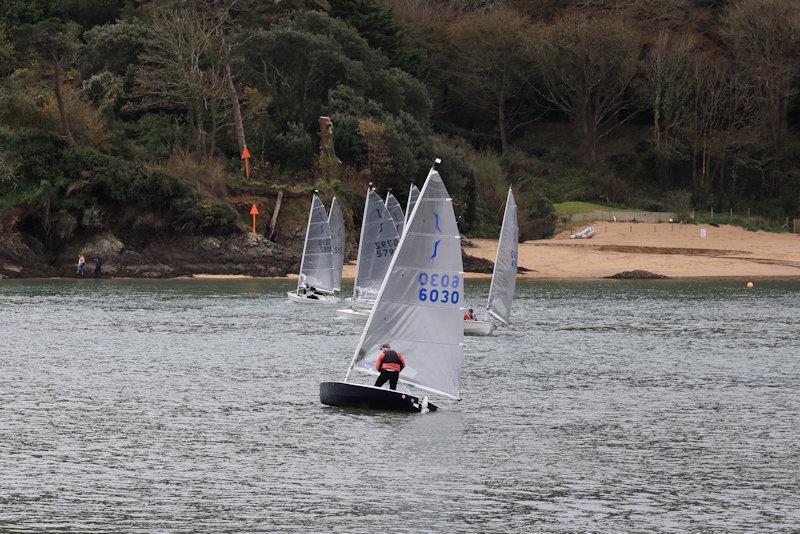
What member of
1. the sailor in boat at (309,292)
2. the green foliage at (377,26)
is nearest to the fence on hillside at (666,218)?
the green foliage at (377,26)

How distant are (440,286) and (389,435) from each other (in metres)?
4.22

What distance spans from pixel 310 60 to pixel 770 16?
39.2 m

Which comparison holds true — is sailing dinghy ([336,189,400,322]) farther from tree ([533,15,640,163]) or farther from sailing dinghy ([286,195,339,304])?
tree ([533,15,640,163])

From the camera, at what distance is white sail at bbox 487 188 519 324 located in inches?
2222

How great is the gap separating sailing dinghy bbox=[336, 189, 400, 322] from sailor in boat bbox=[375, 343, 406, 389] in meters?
28.7

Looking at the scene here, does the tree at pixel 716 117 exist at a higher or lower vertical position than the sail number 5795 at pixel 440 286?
higher

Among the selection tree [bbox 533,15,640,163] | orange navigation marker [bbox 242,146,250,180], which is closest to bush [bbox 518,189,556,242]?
tree [bbox 533,15,640,163]

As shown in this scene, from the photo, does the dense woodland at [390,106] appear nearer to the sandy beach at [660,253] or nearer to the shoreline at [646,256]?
the shoreline at [646,256]

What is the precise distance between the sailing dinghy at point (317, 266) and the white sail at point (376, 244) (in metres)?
8.74

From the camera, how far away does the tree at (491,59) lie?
11705 centimetres

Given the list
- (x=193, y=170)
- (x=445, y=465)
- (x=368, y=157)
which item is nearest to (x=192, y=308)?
(x=193, y=170)

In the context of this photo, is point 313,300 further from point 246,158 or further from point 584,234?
point 584,234

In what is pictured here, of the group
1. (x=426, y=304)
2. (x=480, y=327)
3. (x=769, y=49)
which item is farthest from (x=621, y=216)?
(x=426, y=304)

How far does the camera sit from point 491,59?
4604 inches
